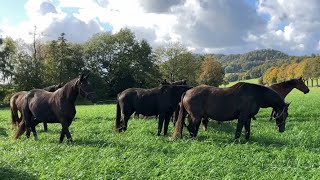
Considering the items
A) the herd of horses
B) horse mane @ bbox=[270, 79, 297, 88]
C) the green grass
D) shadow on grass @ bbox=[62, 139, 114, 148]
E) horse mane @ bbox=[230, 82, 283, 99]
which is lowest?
shadow on grass @ bbox=[62, 139, 114, 148]

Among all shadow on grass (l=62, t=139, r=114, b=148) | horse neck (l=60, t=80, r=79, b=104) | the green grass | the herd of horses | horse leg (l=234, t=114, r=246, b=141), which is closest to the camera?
the green grass

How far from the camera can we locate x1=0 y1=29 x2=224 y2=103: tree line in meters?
67.4

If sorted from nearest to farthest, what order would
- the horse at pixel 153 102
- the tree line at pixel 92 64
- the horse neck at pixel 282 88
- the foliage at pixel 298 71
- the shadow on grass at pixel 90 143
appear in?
the shadow on grass at pixel 90 143 → the horse at pixel 153 102 → the horse neck at pixel 282 88 → the tree line at pixel 92 64 → the foliage at pixel 298 71

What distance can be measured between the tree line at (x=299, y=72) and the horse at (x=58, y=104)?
91.7 meters

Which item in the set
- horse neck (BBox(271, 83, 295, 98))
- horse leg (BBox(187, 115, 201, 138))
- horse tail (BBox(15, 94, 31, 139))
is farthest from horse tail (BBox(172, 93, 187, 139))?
horse neck (BBox(271, 83, 295, 98))

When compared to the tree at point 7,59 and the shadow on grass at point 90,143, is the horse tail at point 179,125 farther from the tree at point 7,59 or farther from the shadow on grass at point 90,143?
the tree at point 7,59

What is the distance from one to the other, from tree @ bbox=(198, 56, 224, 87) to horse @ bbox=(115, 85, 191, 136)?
273ft

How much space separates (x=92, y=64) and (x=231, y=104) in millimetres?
66419

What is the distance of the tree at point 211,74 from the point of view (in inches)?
3962

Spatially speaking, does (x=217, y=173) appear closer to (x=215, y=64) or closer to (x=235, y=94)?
(x=235, y=94)

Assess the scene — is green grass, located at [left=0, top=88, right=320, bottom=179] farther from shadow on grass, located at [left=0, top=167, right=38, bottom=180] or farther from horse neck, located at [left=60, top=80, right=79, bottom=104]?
horse neck, located at [left=60, top=80, right=79, bottom=104]

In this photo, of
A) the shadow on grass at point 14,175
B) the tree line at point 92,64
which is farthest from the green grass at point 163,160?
the tree line at point 92,64

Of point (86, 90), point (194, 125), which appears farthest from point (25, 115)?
point (194, 125)

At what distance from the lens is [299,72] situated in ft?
414
